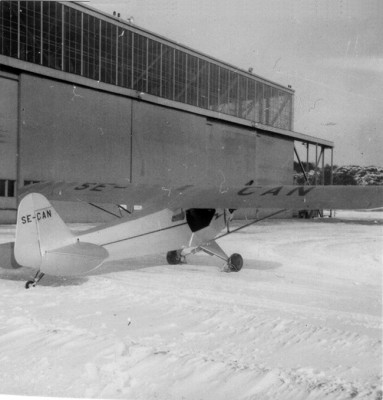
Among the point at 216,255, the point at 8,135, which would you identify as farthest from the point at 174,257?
the point at 8,135

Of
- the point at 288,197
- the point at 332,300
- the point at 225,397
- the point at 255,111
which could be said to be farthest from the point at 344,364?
the point at 255,111

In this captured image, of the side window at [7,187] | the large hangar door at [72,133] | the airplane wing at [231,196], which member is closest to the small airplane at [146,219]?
the airplane wing at [231,196]

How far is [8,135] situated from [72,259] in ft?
54.1

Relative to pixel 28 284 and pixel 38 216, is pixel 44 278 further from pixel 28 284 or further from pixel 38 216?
pixel 38 216

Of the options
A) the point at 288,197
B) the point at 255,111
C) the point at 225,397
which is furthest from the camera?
the point at 255,111

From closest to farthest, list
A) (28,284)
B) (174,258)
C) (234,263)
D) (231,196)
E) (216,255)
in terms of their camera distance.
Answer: (28,284), (231,196), (234,263), (216,255), (174,258)

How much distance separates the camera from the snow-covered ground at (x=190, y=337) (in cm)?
365

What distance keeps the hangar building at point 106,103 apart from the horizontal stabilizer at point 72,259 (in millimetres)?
15892

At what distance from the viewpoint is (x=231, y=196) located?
8.81 meters

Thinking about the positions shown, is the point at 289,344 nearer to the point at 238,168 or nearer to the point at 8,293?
the point at 8,293

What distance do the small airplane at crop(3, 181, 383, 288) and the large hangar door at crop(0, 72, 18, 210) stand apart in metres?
10.9

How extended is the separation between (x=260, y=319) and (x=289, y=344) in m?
0.88

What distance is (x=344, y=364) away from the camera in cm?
410

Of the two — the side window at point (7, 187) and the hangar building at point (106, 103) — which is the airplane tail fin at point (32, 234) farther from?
the side window at point (7, 187)
